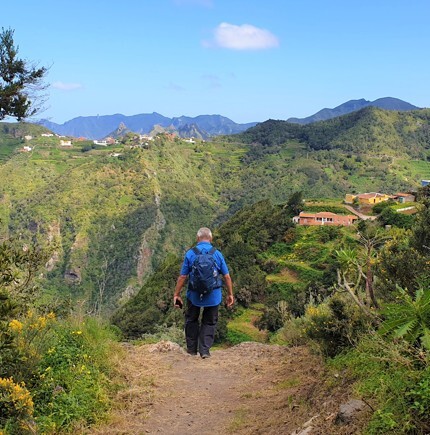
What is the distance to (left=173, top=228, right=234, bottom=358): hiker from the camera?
5289 mm

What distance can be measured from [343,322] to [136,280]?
7195 cm

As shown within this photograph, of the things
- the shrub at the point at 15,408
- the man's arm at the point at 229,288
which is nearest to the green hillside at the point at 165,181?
the man's arm at the point at 229,288

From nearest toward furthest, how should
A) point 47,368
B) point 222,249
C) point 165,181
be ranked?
point 47,368
point 222,249
point 165,181

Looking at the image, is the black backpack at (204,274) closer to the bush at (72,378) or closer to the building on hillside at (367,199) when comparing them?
the bush at (72,378)

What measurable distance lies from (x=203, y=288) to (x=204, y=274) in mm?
176

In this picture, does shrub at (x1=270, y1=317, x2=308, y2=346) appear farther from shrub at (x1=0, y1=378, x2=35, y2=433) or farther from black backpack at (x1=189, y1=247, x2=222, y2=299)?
shrub at (x1=0, y1=378, x2=35, y2=433)

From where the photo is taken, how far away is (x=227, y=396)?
5.03 meters

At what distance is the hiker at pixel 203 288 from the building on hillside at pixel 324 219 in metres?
38.8

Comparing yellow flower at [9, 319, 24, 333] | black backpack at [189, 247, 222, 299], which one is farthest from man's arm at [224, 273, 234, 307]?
yellow flower at [9, 319, 24, 333]

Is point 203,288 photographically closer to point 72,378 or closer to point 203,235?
point 203,235

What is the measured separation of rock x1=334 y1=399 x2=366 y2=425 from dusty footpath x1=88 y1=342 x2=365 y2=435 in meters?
0.05

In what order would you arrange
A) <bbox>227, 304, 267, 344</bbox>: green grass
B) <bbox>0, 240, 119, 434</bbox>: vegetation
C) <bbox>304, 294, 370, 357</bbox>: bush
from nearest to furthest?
<bbox>0, 240, 119, 434</bbox>: vegetation < <bbox>304, 294, 370, 357</bbox>: bush < <bbox>227, 304, 267, 344</bbox>: green grass

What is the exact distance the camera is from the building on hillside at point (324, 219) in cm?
4394

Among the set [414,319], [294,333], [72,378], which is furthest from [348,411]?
[294,333]
